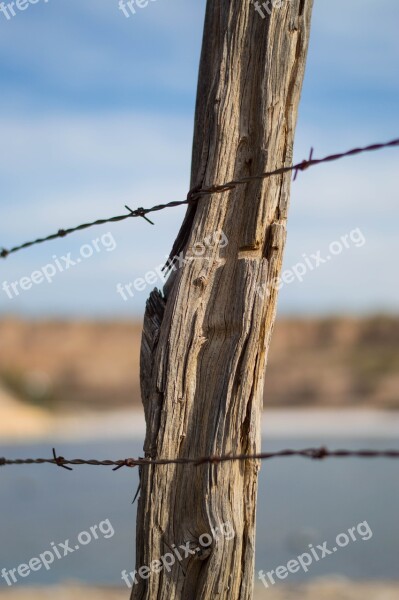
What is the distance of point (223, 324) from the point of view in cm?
222

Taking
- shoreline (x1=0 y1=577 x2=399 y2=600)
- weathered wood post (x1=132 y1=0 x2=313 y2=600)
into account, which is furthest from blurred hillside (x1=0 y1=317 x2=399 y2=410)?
weathered wood post (x1=132 y1=0 x2=313 y2=600)

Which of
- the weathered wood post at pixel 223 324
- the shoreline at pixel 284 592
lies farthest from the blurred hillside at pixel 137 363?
the weathered wood post at pixel 223 324

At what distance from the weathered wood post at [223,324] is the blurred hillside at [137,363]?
25.9m

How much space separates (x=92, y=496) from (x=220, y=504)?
1040 centimetres

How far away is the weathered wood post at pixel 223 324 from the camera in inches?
85.0

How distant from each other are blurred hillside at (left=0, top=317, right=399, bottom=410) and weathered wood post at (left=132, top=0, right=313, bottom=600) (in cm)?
2588

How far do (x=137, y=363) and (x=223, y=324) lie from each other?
1158 inches

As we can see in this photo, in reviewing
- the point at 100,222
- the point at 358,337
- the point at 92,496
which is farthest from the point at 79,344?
the point at 100,222

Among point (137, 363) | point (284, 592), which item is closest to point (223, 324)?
point (284, 592)

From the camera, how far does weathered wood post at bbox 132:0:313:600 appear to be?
2.16 meters

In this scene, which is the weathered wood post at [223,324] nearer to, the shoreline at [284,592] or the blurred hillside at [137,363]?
the shoreline at [284,592]

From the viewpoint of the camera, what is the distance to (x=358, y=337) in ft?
115

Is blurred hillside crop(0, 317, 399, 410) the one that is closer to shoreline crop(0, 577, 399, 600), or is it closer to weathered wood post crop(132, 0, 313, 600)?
shoreline crop(0, 577, 399, 600)

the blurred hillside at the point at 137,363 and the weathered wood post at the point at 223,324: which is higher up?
the blurred hillside at the point at 137,363
